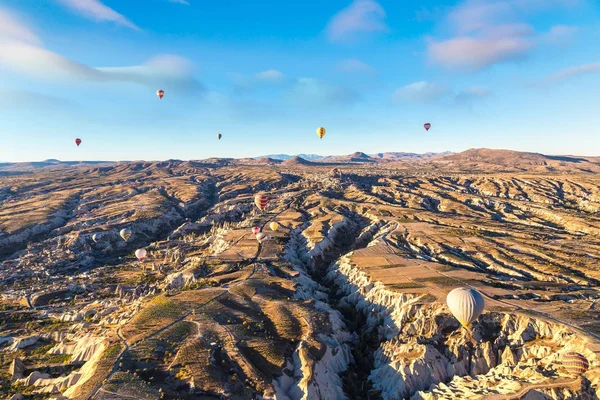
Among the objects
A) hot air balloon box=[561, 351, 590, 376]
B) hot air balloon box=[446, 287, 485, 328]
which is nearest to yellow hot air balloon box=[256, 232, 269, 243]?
hot air balloon box=[446, 287, 485, 328]

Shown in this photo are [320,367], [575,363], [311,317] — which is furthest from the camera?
[311,317]

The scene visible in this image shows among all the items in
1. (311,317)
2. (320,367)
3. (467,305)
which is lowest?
(320,367)

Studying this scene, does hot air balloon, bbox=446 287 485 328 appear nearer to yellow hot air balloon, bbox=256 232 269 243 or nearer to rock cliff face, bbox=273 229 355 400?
rock cliff face, bbox=273 229 355 400

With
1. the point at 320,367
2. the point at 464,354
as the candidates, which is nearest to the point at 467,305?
the point at 464,354

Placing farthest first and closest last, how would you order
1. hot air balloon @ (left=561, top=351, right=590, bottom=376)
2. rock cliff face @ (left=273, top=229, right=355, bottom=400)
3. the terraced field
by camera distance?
rock cliff face @ (left=273, top=229, right=355, bottom=400)
the terraced field
hot air balloon @ (left=561, top=351, right=590, bottom=376)

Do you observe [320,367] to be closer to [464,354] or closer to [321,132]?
[464,354]

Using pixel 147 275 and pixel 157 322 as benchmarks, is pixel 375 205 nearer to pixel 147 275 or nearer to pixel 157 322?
pixel 147 275

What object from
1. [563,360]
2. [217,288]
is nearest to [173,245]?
[217,288]
